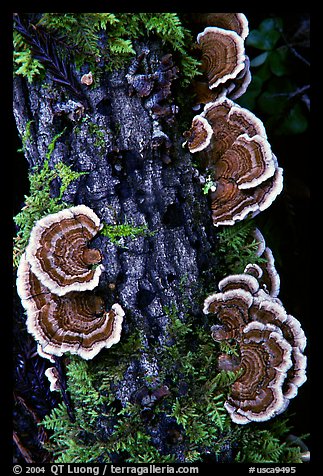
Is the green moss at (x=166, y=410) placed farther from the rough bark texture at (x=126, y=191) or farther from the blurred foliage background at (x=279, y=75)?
the blurred foliage background at (x=279, y=75)

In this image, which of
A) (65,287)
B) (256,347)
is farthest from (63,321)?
(256,347)

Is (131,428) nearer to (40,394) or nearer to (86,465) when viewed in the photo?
(86,465)

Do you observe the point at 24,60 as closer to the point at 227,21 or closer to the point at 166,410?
the point at 227,21

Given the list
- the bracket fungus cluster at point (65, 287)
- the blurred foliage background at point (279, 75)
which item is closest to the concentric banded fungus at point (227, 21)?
the blurred foliage background at point (279, 75)

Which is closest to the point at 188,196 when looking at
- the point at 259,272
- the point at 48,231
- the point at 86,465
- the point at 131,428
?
the point at 259,272

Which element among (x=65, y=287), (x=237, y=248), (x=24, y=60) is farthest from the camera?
(x=237, y=248)

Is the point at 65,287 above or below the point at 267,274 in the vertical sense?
above

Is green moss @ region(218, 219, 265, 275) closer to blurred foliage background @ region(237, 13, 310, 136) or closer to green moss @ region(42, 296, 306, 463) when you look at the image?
green moss @ region(42, 296, 306, 463)
